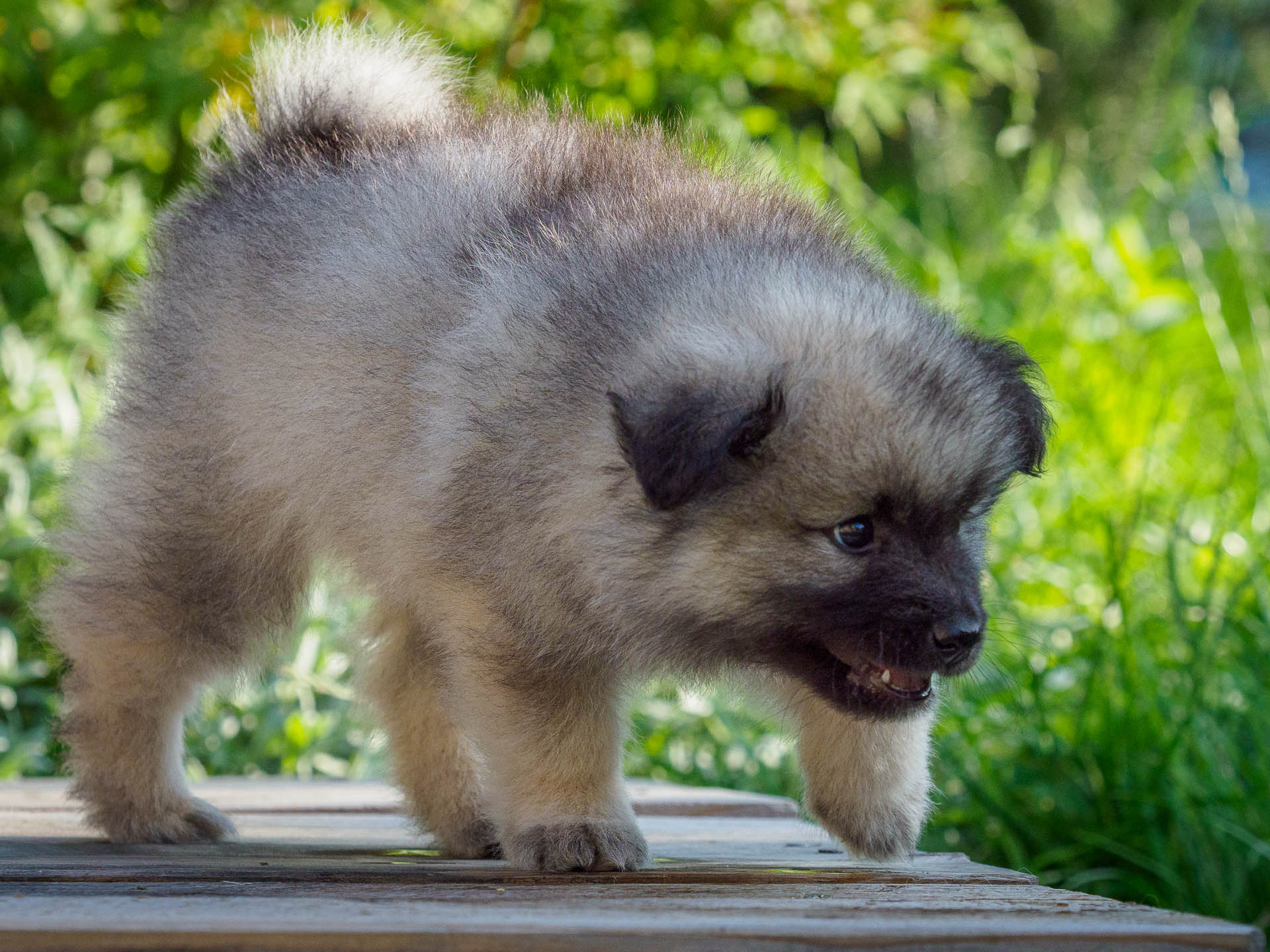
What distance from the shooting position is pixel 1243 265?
5.37 meters

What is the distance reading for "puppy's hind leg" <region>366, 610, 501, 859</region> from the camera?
3.31 m

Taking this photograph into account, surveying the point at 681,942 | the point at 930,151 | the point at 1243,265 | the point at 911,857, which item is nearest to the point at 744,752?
the point at 911,857

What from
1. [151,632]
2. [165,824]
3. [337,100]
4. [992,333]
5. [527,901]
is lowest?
[527,901]

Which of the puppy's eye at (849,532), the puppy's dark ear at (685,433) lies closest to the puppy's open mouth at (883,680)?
the puppy's eye at (849,532)

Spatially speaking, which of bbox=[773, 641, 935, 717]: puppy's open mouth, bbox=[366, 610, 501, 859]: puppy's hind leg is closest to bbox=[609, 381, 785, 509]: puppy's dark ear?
bbox=[773, 641, 935, 717]: puppy's open mouth

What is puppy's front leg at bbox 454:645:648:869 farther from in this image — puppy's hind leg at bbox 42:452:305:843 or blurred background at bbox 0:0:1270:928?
blurred background at bbox 0:0:1270:928

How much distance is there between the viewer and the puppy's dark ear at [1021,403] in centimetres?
279

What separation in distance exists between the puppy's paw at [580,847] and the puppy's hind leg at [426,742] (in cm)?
55

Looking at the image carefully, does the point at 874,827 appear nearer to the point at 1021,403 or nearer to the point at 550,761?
the point at 550,761

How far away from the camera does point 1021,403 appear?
2.82 metres

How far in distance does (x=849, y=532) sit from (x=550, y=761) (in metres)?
0.70

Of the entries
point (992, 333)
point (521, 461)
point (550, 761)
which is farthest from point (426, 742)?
point (992, 333)

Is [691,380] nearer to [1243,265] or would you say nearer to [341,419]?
[341,419]

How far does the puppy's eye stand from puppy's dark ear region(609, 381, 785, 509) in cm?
20
